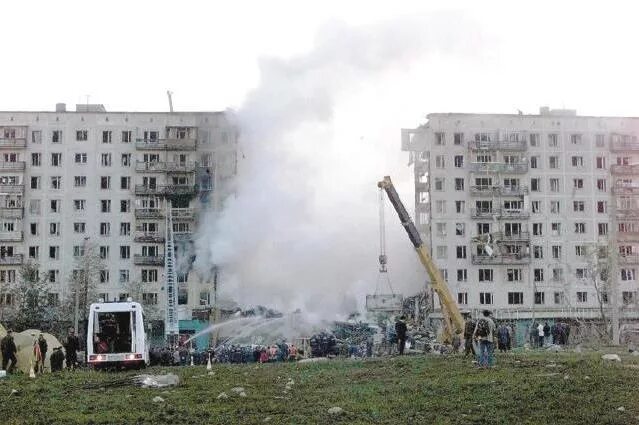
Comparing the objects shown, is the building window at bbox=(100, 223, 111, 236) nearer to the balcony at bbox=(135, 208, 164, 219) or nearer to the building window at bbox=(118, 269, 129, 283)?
the balcony at bbox=(135, 208, 164, 219)

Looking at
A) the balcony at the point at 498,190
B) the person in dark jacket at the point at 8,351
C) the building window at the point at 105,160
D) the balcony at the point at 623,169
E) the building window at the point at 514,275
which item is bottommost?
the person in dark jacket at the point at 8,351

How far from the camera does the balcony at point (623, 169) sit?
11269cm

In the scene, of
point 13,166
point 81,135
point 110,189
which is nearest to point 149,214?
point 110,189

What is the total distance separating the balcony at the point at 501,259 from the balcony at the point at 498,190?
24.3 ft

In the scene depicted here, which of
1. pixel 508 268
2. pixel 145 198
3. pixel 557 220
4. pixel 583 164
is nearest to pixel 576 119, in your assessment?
pixel 583 164

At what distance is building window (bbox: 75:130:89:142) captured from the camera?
357 ft

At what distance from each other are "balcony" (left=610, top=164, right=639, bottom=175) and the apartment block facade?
4570cm

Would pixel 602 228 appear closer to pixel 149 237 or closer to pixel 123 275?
pixel 149 237

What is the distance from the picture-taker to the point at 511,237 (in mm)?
110375

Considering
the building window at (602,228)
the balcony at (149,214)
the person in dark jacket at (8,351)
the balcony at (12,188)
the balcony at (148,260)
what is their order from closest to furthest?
the person in dark jacket at (8,351) → the balcony at (148,260) → the balcony at (12,188) → the balcony at (149,214) → the building window at (602,228)

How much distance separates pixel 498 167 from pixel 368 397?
87.1m

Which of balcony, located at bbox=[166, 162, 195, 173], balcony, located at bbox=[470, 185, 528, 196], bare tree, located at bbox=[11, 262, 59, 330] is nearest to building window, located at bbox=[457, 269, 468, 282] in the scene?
balcony, located at bbox=[470, 185, 528, 196]

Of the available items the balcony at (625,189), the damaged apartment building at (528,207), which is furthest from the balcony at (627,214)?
the balcony at (625,189)

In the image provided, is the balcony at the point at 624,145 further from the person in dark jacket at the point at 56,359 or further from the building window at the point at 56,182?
the person in dark jacket at the point at 56,359
